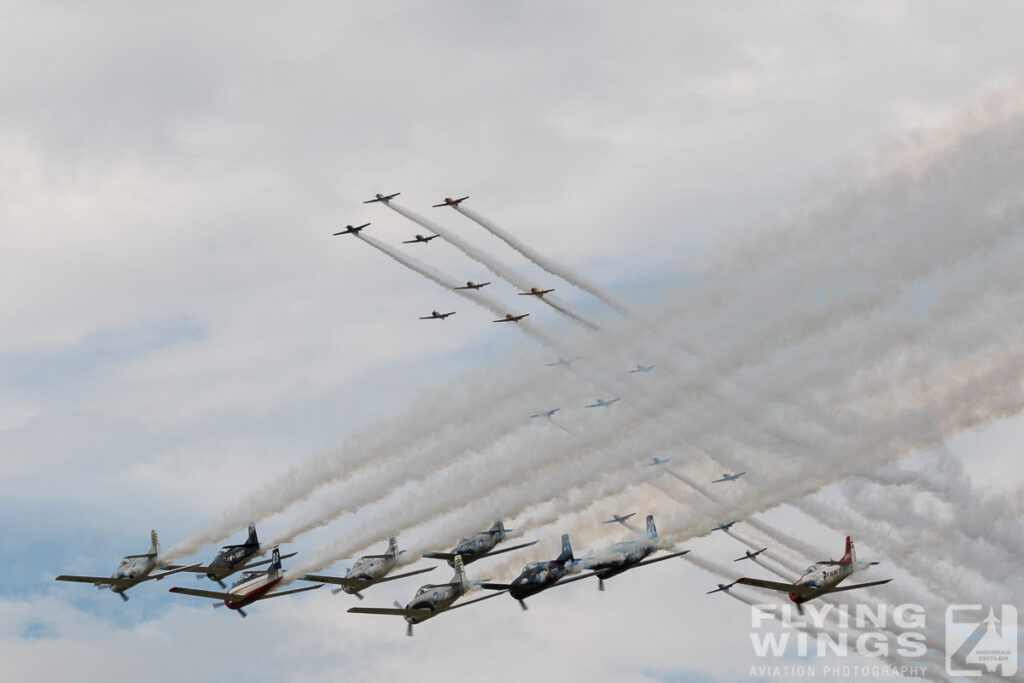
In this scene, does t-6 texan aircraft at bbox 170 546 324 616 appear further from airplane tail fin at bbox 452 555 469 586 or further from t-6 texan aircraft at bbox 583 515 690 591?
t-6 texan aircraft at bbox 583 515 690 591

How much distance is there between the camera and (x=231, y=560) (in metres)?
101

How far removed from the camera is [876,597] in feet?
314

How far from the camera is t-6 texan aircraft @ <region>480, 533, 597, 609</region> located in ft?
279

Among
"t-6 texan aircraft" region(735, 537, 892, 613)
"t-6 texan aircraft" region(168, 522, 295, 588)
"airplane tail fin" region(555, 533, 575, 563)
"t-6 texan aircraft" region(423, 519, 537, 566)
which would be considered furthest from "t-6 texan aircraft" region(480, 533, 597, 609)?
"t-6 texan aircraft" region(168, 522, 295, 588)

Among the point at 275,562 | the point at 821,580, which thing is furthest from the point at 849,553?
the point at 275,562

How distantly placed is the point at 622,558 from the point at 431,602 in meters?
12.3

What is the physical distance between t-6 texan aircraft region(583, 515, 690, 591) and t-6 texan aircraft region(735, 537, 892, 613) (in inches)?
225

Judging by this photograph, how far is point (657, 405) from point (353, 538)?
22.7 meters

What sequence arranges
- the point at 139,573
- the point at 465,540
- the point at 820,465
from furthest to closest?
the point at 139,573 → the point at 465,540 → the point at 820,465

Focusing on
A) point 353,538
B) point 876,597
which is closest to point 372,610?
point 353,538

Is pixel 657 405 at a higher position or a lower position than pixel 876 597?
higher

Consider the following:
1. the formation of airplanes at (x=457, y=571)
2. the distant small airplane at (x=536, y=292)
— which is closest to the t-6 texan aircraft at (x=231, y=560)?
the formation of airplanes at (x=457, y=571)

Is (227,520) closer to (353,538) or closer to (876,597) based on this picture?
(353,538)

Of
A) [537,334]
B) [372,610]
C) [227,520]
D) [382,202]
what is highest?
[382,202]
